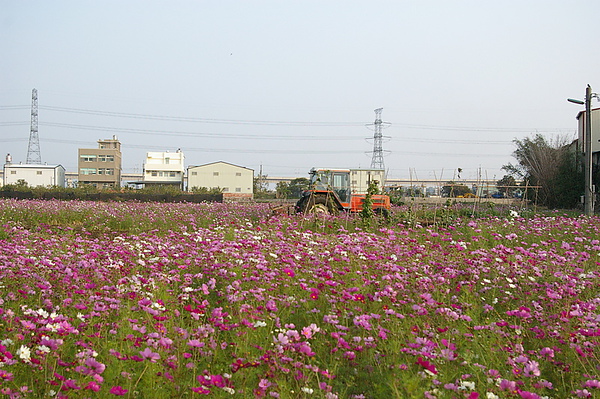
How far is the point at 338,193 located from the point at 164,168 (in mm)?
67805

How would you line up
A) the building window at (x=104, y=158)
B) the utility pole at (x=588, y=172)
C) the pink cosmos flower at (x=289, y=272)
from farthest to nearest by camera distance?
1. the building window at (x=104, y=158)
2. the utility pole at (x=588, y=172)
3. the pink cosmos flower at (x=289, y=272)

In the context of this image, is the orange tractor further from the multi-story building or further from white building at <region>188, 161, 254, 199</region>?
the multi-story building

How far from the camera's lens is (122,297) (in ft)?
12.5

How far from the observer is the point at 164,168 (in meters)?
80.9

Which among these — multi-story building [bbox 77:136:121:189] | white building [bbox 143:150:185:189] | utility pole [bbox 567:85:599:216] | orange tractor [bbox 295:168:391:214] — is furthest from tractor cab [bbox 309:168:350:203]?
multi-story building [bbox 77:136:121:189]

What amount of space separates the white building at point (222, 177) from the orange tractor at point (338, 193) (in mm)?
50974

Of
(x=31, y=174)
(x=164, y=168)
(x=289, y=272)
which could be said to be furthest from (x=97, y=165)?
(x=289, y=272)

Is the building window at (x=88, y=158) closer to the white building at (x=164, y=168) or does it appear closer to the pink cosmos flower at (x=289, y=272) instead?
the white building at (x=164, y=168)

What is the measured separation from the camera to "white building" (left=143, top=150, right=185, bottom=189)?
263 ft

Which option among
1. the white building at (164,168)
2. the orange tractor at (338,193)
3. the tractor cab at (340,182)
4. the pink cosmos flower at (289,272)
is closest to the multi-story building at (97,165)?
the white building at (164,168)

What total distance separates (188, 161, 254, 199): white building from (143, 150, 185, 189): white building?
30.2ft

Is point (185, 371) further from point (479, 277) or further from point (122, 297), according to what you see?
point (479, 277)

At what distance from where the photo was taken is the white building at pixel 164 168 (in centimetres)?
8031

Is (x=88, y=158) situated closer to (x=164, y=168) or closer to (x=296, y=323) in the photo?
(x=164, y=168)
